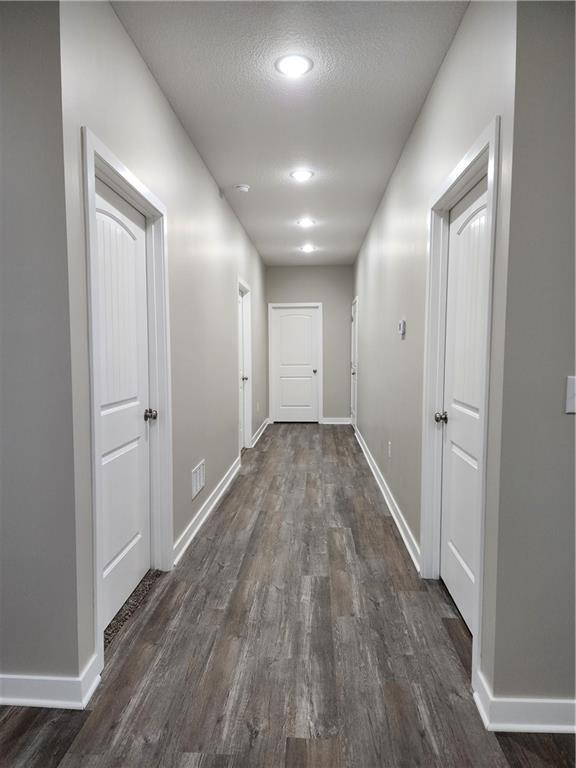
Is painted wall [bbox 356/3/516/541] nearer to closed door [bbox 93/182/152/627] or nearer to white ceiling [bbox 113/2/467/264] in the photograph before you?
white ceiling [bbox 113/2/467/264]

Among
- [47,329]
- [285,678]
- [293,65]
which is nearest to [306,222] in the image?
[293,65]

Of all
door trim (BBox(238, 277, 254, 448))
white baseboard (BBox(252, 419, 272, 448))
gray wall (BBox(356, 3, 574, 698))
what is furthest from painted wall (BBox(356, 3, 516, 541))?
white baseboard (BBox(252, 419, 272, 448))

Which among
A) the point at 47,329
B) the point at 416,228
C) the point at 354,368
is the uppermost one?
the point at 416,228

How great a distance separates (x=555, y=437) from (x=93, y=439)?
1.51 meters

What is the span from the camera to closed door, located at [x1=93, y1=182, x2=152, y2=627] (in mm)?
1978

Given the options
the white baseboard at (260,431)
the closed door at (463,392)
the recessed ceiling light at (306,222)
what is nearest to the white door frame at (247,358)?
the white baseboard at (260,431)

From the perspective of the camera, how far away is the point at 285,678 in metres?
1.76

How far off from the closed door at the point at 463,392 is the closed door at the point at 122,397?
4.82 ft

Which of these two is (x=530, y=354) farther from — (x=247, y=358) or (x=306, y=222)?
(x=247, y=358)

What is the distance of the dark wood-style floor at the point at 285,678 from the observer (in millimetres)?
1436

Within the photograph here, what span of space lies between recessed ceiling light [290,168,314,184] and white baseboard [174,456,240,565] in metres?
2.51

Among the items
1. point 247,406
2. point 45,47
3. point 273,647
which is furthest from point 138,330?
point 247,406

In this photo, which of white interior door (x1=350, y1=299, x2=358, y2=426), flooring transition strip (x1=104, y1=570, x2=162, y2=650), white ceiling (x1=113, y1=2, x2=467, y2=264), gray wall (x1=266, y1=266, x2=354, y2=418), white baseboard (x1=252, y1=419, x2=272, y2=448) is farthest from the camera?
gray wall (x1=266, y1=266, x2=354, y2=418)

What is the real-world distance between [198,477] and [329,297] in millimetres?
5056
